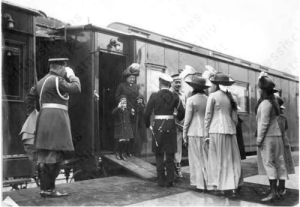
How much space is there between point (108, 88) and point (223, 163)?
276 cm

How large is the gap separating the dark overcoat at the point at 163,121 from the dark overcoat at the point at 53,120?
150 cm

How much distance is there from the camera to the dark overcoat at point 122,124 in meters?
6.03

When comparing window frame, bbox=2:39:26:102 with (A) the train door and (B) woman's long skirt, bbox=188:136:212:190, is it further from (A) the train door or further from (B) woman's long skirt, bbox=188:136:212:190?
(B) woman's long skirt, bbox=188:136:212:190

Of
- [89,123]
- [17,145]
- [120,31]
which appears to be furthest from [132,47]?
[17,145]

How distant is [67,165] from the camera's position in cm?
563

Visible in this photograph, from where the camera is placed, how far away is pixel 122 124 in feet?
19.8

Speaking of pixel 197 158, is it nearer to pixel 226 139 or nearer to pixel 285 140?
pixel 226 139

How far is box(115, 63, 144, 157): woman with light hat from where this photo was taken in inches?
239

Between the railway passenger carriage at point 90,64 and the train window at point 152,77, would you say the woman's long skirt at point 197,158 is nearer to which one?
→ the railway passenger carriage at point 90,64

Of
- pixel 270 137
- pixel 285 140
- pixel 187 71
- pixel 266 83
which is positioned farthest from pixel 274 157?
pixel 187 71

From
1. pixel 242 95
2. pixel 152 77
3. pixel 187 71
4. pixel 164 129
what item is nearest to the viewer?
pixel 164 129

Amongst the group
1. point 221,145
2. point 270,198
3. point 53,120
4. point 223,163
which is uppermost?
point 53,120

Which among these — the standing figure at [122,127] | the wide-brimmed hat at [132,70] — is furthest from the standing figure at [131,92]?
the standing figure at [122,127]

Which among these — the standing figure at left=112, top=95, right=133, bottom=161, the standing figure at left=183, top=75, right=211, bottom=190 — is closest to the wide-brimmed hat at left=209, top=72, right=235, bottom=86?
the standing figure at left=183, top=75, right=211, bottom=190
